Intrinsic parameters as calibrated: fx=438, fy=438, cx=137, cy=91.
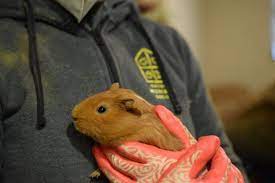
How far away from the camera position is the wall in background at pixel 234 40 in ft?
11.7

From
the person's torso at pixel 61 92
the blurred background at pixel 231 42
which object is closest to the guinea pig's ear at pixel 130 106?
the person's torso at pixel 61 92

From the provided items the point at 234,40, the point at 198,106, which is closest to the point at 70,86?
the point at 198,106

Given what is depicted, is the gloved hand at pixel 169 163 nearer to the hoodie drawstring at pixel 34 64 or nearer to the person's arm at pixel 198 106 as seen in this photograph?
the hoodie drawstring at pixel 34 64

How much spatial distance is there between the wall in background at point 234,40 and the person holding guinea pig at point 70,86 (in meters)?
2.58

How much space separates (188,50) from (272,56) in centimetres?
270

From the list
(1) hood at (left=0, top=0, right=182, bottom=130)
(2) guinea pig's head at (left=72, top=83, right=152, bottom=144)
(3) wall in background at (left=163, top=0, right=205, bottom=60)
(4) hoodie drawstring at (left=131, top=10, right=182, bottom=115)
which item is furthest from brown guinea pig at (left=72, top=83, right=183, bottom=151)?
(3) wall in background at (left=163, top=0, right=205, bottom=60)

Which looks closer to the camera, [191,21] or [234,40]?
[191,21]

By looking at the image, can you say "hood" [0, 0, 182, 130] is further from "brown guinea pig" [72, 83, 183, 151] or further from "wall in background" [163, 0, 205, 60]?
"wall in background" [163, 0, 205, 60]

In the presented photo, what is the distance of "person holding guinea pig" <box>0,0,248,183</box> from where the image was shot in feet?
2.34

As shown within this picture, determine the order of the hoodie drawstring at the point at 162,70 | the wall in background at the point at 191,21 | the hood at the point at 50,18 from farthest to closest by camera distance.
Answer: the wall in background at the point at 191,21 → the hoodie drawstring at the point at 162,70 → the hood at the point at 50,18

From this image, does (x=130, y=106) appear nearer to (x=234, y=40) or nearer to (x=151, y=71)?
(x=151, y=71)

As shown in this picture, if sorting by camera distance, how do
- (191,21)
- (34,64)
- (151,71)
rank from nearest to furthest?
(34,64)
(151,71)
(191,21)

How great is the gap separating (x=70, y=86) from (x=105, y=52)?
4.4 inches

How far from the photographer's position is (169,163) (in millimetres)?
668
